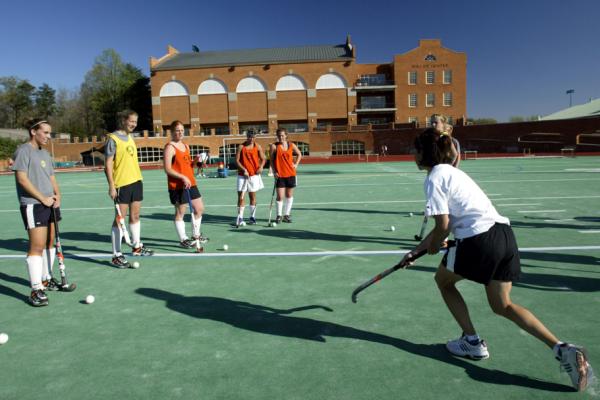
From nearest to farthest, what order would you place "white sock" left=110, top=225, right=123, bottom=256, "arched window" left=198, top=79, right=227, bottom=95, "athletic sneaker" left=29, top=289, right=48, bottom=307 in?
"athletic sneaker" left=29, top=289, right=48, bottom=307 < "white sock" left=110, top=225, right=123, bottom=256 < "arched window" left=198, top=79, right=227, bottom=95

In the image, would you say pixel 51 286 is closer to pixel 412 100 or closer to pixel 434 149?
pixel 434 149

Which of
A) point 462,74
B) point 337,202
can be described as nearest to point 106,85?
point 462,74

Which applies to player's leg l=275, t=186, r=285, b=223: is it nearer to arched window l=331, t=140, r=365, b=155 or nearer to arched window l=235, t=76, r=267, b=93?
arched window l=331, t=140, r=365, b=155

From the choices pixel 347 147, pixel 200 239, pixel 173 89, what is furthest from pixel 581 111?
pixel 200 239

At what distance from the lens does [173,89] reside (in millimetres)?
65750

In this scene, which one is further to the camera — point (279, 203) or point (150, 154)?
point (150, 154)

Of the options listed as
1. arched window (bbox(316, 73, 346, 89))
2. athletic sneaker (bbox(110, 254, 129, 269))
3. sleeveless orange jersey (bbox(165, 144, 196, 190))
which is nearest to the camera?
athletic sneaker (bbox(110, 254, 129, 269))

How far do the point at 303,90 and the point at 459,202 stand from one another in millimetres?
62930

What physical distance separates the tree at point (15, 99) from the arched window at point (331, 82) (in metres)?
63.8

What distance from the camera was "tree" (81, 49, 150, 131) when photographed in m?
79.1

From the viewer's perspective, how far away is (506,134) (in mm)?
50719

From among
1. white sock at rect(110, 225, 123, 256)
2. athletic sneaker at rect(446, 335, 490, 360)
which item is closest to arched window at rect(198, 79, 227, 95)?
white sock at rect(110, 225, 123, 256)

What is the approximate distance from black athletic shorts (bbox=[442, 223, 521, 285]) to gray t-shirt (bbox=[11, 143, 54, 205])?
472 centimetres

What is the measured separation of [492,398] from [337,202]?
399 inches
